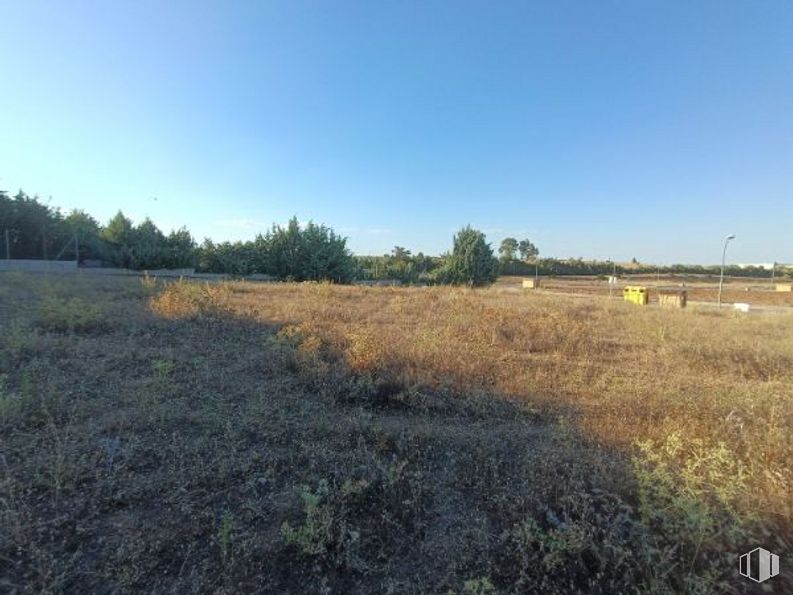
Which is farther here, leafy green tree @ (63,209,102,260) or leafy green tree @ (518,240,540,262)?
leafy green tree @ (518,240,540,262)

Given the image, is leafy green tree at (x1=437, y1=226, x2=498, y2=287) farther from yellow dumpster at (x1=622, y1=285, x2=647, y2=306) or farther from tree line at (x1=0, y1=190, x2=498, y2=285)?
yellow dumpster at (x1=622, y1=285, x2=647, y2=306)

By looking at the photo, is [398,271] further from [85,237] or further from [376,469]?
[376,469]

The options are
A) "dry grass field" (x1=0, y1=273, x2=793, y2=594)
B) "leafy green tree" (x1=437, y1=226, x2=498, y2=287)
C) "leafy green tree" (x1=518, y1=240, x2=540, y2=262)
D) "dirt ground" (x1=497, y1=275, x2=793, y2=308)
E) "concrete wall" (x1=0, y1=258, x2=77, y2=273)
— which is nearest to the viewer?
"dry grass field" (x1=0, y1=273, x2=793, y2=594)

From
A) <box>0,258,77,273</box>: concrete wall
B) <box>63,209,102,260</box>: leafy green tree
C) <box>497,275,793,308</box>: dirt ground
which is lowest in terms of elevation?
<box>497,275,793,308</box>: dirt ground

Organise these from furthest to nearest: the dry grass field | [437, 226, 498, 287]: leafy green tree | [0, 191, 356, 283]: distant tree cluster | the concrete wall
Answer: [437, 226, 498, 287]: leafy green tree → [0, 191, 356, 283]: distant tree cluster → the concrete wall → the dry grass field

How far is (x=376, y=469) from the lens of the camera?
2.55 m

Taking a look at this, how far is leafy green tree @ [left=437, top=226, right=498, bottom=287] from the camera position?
28.4 meters

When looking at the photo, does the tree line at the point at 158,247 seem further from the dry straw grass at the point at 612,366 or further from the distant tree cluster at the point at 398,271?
the dry straw grass at the point at 612,366

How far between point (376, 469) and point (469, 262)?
26.8 m

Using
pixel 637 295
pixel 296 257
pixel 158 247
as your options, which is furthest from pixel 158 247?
pixel 637 295

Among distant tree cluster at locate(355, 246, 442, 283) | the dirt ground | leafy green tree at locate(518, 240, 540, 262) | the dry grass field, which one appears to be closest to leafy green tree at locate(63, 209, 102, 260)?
distant tree cluster at locate(355, 246, 442, 283)

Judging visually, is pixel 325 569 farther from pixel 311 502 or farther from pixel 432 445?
pixel 432 445

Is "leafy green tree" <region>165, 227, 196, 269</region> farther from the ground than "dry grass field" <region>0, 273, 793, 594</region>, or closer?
farther from the ground

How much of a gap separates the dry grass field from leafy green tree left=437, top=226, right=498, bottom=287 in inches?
914
